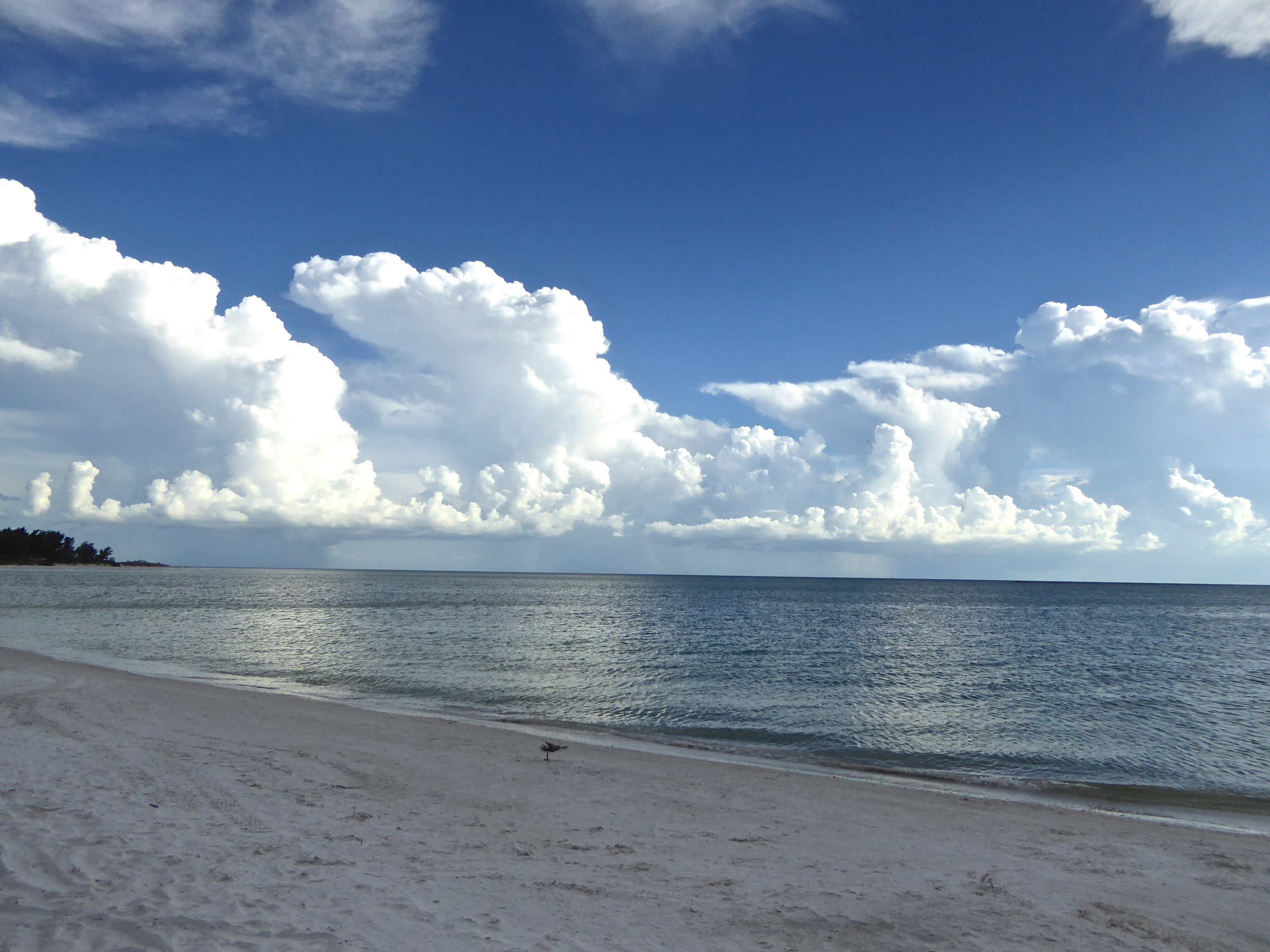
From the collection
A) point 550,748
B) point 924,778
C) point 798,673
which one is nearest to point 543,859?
point 550,748

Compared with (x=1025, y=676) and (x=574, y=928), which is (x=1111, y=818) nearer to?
(x=574, y=928)

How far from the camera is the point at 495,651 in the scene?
181ft

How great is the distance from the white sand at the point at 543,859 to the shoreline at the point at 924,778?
1.87m

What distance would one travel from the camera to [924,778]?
23.5 meters

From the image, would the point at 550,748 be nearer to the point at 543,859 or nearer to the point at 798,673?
the point at 543,859

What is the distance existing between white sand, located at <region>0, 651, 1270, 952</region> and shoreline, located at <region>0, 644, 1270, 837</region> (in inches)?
73.5

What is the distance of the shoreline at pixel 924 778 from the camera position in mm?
20594

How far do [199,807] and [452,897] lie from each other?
7421 mm

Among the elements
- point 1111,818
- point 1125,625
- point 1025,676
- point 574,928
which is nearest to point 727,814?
point 574,928

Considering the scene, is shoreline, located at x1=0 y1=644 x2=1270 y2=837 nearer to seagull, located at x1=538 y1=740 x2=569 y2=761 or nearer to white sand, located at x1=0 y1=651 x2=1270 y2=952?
white sand, located at x1=0 y1=651 x2=1270 y2=952

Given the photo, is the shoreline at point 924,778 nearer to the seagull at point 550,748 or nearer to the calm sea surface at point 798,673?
the calm sea surface at point 798,673

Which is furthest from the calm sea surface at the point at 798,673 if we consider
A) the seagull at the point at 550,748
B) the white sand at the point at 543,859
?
the white sand at the point at 543,859

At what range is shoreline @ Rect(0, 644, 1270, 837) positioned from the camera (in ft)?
67.6

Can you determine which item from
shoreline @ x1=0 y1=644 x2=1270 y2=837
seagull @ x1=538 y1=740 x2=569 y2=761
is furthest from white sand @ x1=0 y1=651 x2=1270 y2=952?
shoreline @ x1=0 y1=644 x2=1270 y2=837
